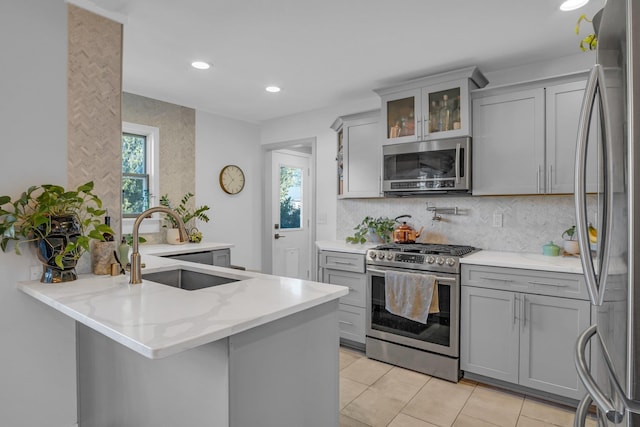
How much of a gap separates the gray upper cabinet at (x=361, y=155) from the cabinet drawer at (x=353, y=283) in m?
0.83

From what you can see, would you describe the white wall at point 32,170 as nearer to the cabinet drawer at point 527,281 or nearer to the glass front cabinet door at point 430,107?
the glass front cabinet door at point 430,107

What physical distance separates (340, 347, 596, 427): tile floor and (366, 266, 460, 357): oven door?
0.27m

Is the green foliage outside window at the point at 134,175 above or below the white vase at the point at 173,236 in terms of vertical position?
above

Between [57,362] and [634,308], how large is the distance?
8.04 ft

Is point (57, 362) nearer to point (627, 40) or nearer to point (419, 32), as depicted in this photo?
point (627, 40)

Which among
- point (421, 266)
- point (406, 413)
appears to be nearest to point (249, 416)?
point (406, 413)

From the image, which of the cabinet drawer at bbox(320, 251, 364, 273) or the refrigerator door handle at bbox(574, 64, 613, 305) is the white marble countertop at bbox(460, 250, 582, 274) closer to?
the cabinet drawer at bbox(320, 251, 364, 273)

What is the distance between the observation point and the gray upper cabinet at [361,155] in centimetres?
356

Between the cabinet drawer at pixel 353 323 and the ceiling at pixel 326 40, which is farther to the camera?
the cabinet drawer at pixel 353 323

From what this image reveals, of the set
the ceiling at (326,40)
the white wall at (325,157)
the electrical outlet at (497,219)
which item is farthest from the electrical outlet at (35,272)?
the electrical outlet at (497,219)

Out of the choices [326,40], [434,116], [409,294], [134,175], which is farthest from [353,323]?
[134,175]

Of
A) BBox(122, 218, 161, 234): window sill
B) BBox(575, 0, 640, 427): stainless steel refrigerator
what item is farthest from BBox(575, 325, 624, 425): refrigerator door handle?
BBox(122, 218, 161, 234): window sill

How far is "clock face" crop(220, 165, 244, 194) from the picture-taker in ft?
14.9

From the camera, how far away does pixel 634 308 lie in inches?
27.3
